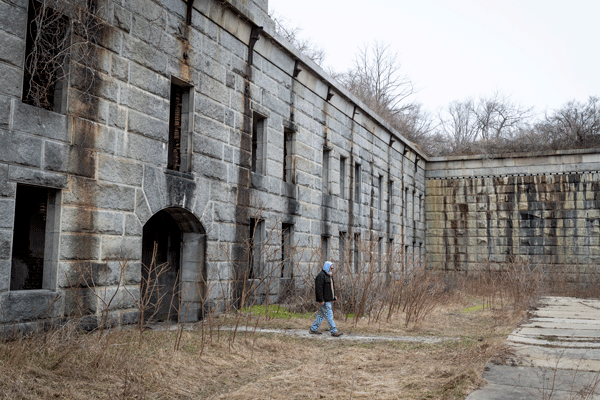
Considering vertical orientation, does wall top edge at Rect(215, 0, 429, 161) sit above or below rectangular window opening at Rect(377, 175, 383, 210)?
above

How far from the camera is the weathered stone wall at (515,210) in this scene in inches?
1023

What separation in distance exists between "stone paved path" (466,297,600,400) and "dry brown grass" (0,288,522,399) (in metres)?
0.29

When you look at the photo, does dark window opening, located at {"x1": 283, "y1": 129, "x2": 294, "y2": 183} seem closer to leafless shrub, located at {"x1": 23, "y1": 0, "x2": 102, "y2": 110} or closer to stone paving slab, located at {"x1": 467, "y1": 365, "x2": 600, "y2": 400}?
leafless shrub, located at {"x1": 23, "y1": 0, "x2": 102, "y2": 110}

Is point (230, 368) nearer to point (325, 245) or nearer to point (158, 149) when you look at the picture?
point (158, 149)

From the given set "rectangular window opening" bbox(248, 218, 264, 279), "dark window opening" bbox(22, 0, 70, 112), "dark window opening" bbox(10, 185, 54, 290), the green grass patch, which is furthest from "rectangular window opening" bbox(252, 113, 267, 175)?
"dark window opening" bbox(10, 185, 54, 290)

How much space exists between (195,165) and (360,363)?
18.0ft

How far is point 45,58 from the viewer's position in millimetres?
8547

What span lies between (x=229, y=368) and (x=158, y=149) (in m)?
4.67

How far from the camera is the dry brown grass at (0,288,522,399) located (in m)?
5.80

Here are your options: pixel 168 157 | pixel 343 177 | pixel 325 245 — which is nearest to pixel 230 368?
pixel 168 157

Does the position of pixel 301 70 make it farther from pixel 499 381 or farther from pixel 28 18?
pixel 499 381

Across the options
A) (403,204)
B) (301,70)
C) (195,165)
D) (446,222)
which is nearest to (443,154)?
(446,222)

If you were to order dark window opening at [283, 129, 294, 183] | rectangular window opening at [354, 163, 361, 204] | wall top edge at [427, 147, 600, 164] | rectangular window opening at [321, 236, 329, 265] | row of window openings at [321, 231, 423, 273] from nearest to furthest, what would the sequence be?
row of window openings at [321, 231, 423, 273] < dark window opening at [283, 129, 294, 183] < rectangular window opening at [321, 236, 329, 265] < rectangular window opening at [354, 163, 361, 204] < wall top edge at [427, 147, 600, 164]

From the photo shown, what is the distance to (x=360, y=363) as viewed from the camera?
25.9 feet
